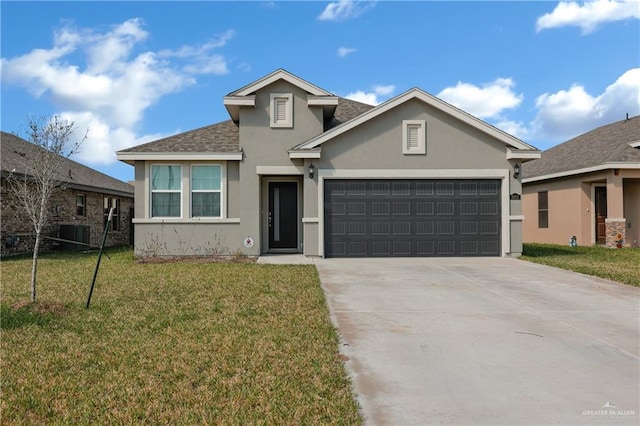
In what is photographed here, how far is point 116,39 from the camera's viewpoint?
12.8 meters

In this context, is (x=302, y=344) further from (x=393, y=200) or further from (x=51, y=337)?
(x=393, y=200)

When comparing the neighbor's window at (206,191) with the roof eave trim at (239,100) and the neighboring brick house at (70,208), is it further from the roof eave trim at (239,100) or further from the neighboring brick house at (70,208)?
the neighboring brick house at (70,208)

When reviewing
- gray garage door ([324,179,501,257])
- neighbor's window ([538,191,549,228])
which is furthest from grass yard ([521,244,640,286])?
neighbor's window ([538,191,549,228])

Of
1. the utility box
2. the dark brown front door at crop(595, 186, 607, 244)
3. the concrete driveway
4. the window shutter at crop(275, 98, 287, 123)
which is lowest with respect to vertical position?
the concrete driveway

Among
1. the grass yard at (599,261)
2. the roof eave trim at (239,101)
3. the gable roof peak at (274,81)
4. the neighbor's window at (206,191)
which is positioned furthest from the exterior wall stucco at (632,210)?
the neighbor's window at (206,191)

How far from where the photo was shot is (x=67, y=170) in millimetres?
19781

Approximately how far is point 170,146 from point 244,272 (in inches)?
234

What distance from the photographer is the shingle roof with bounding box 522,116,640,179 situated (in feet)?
57.2

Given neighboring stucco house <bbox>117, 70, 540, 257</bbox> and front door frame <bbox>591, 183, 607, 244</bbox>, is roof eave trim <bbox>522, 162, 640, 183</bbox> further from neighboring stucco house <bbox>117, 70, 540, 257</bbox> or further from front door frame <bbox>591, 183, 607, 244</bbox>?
neighboring stucco house <bbox>117, 70, 540, 257</bbox>

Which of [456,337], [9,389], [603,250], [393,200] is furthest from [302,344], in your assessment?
[603,250]

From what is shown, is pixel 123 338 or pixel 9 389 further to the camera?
pixel 123 338

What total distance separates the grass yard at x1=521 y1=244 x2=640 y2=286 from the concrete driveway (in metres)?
1.11

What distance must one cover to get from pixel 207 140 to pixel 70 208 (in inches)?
321

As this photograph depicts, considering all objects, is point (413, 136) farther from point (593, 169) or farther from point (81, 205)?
point (81, 205)
